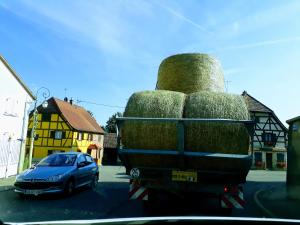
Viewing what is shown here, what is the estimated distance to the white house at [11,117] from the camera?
18.4m

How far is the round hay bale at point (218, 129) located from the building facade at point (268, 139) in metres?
36.2

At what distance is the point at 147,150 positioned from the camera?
7.20 metres

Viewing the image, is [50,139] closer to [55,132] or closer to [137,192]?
[55,132]

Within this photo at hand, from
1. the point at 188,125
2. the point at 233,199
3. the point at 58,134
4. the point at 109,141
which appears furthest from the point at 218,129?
the point at 109,141

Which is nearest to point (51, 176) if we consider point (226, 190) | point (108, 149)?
point (226, 190)

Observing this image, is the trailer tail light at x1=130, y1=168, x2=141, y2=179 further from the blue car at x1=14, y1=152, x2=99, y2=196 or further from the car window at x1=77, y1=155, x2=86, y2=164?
the car window at x1=77, y1=155, x2=86, y2=164

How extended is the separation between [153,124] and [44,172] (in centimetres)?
516

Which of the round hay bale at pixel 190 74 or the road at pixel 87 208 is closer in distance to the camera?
the road at pixel 87 208

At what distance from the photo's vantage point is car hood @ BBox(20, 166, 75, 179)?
1073 cm

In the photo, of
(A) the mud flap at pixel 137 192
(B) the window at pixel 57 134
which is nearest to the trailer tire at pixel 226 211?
(A) the mud flap at pixel 137 192

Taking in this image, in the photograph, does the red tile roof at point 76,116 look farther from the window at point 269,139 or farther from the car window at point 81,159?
the car window at point 81,159

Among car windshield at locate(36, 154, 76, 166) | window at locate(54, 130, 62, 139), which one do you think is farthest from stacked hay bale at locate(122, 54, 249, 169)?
window at locate(54, 130, 62, 139)

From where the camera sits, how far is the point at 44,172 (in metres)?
10.9

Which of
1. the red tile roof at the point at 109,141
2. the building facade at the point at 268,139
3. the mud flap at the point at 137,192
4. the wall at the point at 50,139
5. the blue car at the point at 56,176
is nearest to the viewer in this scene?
the mud flap at the point at 137,192
